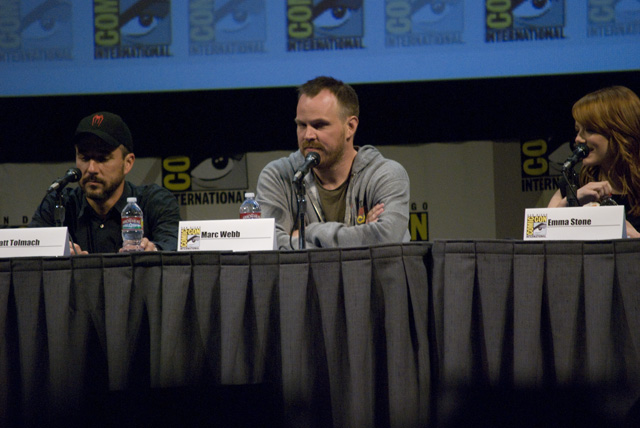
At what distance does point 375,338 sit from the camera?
1.66m

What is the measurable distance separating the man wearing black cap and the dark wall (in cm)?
85

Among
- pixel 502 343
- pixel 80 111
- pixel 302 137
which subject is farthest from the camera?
pixel 80 111

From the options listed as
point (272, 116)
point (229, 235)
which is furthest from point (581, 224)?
point (272, 116)

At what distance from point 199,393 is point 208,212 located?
2.09 metres

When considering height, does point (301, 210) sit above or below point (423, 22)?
below

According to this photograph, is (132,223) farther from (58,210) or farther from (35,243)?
(35,243)

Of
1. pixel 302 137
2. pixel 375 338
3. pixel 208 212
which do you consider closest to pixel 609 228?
pixel 375 338

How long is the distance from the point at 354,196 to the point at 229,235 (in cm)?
88

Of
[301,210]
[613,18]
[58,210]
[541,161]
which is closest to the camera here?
[301,210]

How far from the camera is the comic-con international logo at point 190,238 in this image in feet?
6.13

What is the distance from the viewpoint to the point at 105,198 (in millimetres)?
2719

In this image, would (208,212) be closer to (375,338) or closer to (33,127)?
(33,127)

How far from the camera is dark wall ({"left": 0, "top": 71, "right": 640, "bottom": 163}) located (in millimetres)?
3469

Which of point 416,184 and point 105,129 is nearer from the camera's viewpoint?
point 105,129
